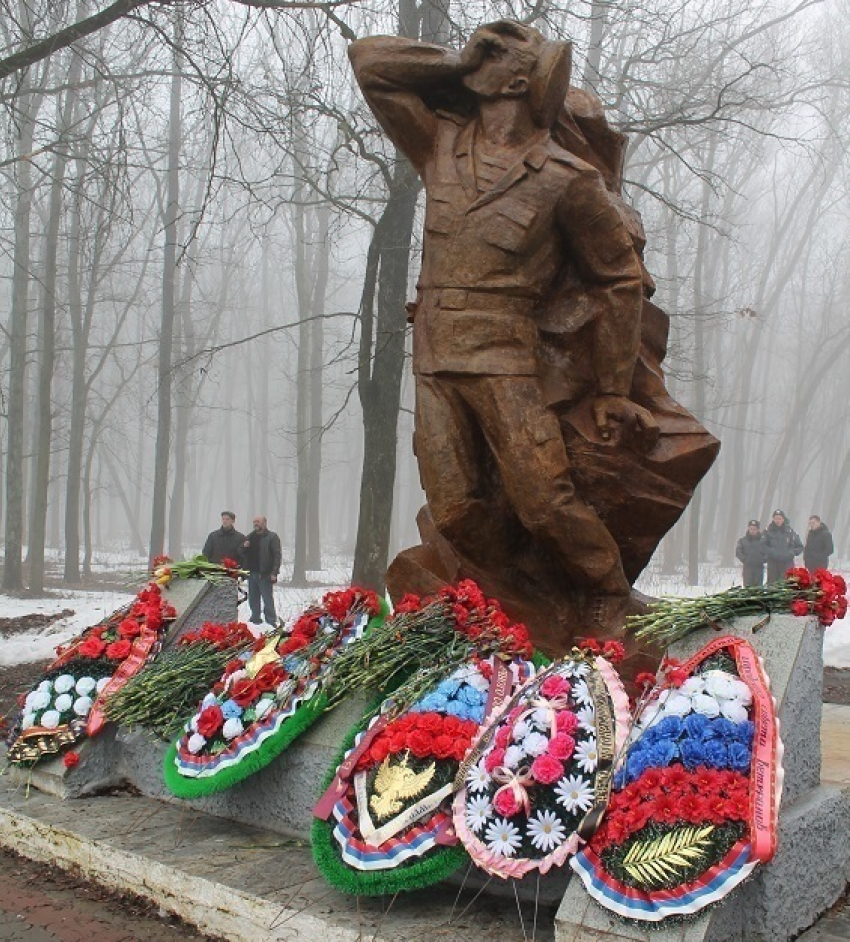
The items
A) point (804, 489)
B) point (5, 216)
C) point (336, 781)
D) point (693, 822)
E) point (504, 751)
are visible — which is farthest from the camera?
point (804, 489)

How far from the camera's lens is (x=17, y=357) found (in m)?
16.5

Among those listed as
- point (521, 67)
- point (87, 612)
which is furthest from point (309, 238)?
point (521, 67)

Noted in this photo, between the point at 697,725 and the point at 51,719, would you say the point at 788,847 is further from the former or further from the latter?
the point at 51,719

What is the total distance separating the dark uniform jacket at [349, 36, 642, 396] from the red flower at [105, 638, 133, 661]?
1.74 meters

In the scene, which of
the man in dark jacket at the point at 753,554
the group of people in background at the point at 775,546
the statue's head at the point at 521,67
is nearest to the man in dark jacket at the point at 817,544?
the group of people in background at the point at 775,546

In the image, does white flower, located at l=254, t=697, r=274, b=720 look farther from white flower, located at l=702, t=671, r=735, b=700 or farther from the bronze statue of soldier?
white flower, located at l=702, t=671, r=735, b=700

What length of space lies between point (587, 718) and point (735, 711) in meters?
0.40

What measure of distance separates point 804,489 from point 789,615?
171ft

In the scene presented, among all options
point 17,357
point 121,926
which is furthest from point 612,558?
point 17,357

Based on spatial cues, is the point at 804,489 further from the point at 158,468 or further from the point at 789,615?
the point at 789,615

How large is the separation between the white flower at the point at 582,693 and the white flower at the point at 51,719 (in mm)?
2438

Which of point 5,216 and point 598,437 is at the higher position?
point 5,216

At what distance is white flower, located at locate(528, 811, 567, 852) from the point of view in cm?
273

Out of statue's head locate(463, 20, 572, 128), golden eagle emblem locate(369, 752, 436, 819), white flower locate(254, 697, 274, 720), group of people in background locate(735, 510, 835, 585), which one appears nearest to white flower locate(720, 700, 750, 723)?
golden eagle emblem locate(369, 752, 436, 819)
